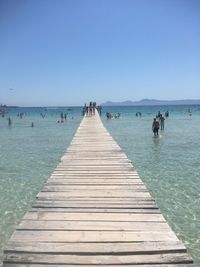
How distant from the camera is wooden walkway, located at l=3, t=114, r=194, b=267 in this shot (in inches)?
172

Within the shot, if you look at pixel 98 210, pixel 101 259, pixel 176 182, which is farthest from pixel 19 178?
pixel 101 259

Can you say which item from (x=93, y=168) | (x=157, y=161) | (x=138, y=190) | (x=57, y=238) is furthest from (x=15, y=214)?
(x=157, y=161)

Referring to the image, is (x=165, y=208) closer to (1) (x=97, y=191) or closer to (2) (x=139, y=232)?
(1) (x=97, y=191)

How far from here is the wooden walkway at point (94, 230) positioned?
438 centimetres

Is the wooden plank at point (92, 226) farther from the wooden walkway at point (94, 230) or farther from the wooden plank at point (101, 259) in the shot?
the wooden plank at point (101, 259)

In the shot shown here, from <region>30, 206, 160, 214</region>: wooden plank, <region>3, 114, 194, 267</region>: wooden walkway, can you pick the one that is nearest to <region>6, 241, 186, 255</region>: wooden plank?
<region>3, 114, 194, 267</region>: wooden walkway

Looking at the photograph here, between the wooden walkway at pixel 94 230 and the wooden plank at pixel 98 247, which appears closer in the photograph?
the wooden walkway at pixel 94 230

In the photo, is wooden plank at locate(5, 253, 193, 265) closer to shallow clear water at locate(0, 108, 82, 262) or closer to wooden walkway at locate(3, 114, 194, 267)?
wooden walkway at locate(3, 114, 194, 267)

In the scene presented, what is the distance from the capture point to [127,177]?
29.0 ft

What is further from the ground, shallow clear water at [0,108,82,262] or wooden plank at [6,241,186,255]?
wooden plank at [6,241,186,255]

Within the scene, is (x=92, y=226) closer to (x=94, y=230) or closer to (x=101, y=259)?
(x=94, y=230)

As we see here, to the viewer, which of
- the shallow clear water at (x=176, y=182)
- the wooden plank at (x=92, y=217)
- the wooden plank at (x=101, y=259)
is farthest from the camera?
the shallow clear water at (x=176, y=182)

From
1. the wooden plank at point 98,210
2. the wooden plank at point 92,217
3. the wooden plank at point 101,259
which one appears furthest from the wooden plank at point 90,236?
the wooden plank at point 98,210

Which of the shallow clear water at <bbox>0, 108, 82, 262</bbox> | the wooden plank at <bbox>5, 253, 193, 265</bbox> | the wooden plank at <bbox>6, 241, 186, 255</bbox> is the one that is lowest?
the shallow clear water at <bbox>0, 108, 82, 262</bbox>
